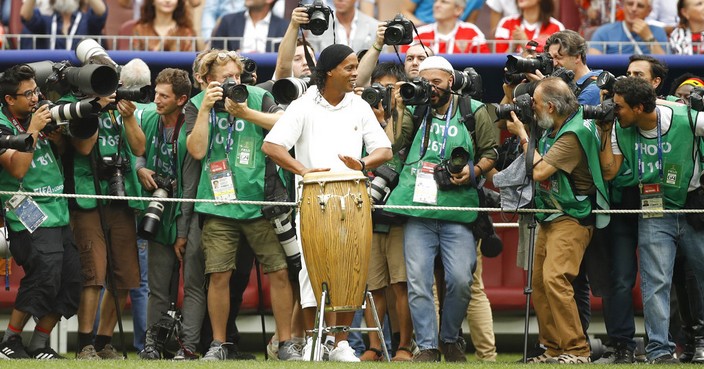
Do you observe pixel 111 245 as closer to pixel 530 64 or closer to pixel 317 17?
pixel 317 17

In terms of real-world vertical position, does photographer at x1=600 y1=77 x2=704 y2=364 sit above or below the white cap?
below

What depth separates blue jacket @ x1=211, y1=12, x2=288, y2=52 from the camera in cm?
1294

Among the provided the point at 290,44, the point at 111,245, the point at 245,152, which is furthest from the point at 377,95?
the point at 111,245

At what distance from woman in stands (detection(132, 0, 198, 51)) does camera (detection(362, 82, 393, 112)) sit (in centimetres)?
340

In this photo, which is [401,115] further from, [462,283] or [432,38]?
[432,38]

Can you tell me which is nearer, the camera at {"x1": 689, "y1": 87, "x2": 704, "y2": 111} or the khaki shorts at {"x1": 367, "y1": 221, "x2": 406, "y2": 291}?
the camera at {"x1": 689, "y1": 87, "x2": 704, "y2": 111}

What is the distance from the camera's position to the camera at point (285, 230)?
31.3ft

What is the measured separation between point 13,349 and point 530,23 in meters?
5.74

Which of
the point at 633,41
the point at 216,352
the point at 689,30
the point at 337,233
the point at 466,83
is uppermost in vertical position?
the point at 689,30

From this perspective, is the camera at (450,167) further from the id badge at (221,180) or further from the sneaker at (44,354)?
the sneaker at (44,354)

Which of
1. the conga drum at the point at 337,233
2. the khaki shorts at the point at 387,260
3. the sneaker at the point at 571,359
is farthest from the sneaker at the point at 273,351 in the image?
the sneaker at the point at 571,359

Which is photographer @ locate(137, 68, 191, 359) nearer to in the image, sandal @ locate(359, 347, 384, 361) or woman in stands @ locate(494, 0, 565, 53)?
sandal @ locate(359, 347, 384, 361)

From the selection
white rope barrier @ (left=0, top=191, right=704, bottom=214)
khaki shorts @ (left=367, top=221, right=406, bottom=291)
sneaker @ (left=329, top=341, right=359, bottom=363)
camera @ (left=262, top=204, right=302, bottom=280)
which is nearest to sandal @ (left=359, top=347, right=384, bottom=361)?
khaki shorts @ (left=367, top=221, right=406, bottom=291)

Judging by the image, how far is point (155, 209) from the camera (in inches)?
389
